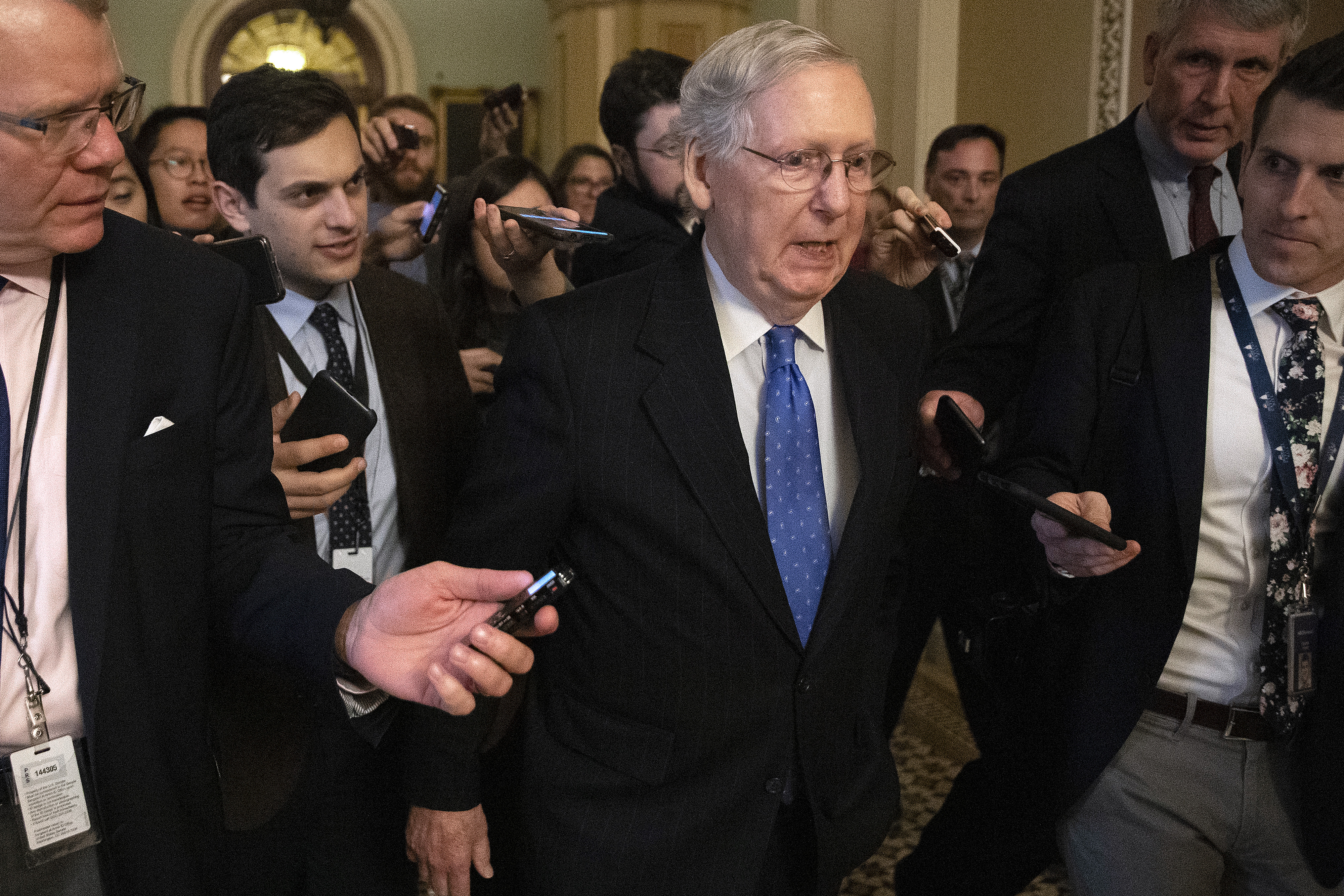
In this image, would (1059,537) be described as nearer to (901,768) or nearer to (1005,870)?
(1005,870)

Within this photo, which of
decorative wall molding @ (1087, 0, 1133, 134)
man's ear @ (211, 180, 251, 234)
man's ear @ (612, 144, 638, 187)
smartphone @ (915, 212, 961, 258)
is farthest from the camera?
decorative wall molding @ (1087, 0, 1133, 134)

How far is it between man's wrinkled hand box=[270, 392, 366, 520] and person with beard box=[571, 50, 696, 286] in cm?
110

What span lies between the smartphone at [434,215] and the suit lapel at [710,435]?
1194 millimetres

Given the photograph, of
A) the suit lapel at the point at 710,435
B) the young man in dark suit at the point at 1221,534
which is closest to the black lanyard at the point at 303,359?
the suit lapel at the point at 710,435

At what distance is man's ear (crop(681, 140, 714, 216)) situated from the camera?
1726 millimetres

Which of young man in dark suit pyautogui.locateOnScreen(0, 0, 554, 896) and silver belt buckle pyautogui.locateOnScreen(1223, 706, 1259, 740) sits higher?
young man in dark suit pyautogui.locateOnScreen(0, 0, 554, 896)

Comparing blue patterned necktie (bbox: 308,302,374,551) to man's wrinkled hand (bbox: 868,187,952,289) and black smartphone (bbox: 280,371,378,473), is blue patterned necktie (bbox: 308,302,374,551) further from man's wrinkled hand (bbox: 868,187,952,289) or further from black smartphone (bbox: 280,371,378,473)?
man's wrinkled hand (bbox: 868,187,952,289)

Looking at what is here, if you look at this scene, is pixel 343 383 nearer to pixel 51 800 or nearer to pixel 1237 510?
pixel 51 800

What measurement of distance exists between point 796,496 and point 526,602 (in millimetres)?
586

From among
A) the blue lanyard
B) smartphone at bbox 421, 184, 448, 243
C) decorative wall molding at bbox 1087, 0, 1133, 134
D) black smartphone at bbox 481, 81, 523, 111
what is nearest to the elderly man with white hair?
the blue lanyard

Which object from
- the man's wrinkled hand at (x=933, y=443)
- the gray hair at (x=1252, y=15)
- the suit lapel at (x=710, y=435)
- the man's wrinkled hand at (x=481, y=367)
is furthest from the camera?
the man's wrinkled hand at (x=481, y=367)

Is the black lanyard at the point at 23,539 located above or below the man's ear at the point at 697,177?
below

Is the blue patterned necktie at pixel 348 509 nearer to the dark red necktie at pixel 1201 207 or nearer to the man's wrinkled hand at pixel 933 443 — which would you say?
the man's wrinkled hand at pixel 933 443

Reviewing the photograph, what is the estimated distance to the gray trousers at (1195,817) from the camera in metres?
1.74
